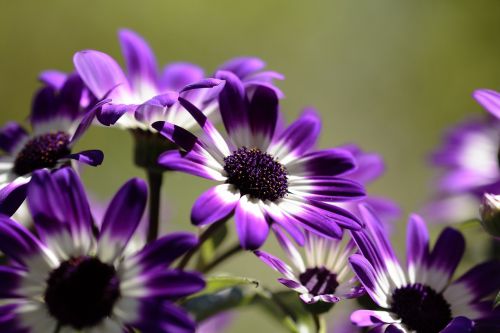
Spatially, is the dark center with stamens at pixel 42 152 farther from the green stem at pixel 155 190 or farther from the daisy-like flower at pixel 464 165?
the daisy-like flower at pixel 464 165

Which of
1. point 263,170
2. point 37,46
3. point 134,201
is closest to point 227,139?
point 263,170

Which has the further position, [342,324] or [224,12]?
[224,12]

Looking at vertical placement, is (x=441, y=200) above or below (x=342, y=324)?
above

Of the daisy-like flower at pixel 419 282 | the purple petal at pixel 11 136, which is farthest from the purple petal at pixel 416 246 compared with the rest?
the purple petal at pixel 11 136

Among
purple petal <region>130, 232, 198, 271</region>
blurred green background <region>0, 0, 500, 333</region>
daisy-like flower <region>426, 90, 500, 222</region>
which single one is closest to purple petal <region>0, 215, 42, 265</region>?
purple petal <region>130, 232, 198, 271</region>

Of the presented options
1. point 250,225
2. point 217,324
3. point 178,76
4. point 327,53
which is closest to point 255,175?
point 250,225

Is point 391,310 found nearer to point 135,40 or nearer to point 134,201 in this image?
point 134,201

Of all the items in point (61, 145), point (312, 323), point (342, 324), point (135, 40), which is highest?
point (135, 40)

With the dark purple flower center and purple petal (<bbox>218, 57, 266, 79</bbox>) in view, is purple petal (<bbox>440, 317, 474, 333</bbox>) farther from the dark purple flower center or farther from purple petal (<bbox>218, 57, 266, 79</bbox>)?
purple petal (<bbox>218, 57, 266, 79</bbox>)
